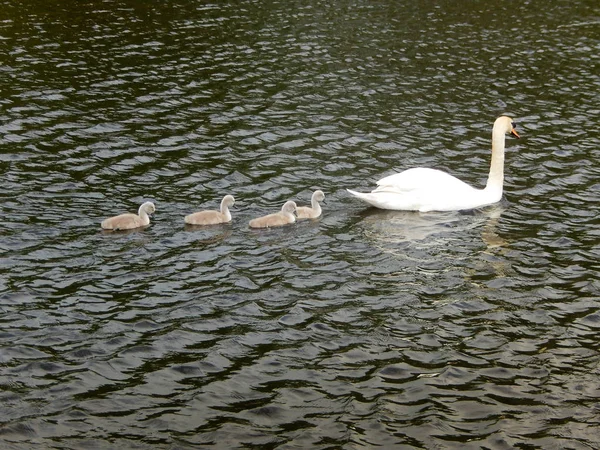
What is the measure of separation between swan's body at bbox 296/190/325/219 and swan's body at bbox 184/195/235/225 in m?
1.24

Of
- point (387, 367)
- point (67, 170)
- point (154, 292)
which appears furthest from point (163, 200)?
point (387, 367)

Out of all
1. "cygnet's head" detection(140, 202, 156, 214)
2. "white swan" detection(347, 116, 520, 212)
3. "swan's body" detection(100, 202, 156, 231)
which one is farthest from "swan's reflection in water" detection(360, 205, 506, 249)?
"swan's body" detection(100, 202, 156, 231)

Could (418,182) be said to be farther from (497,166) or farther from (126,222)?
(126,222)

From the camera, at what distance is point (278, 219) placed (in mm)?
16125

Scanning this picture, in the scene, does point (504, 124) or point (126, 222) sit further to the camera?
point (504, 124)

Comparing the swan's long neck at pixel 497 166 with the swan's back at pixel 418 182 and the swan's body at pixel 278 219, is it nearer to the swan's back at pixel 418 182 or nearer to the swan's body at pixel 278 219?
the swan's back at pixel 418 182

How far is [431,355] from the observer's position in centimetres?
1205

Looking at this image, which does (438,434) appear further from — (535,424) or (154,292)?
(154,292)

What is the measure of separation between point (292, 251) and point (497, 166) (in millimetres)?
4840

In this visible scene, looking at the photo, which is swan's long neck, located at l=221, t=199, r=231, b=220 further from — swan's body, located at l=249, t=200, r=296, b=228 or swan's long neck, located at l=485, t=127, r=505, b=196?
swan's long neck, located at l=485, t=127, r=505, b=196

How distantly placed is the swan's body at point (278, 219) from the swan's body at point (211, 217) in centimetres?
47

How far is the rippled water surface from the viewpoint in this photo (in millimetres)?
10844

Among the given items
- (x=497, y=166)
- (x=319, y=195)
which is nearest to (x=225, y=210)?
(x=319, y=195)

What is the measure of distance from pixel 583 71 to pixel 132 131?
12.6m
